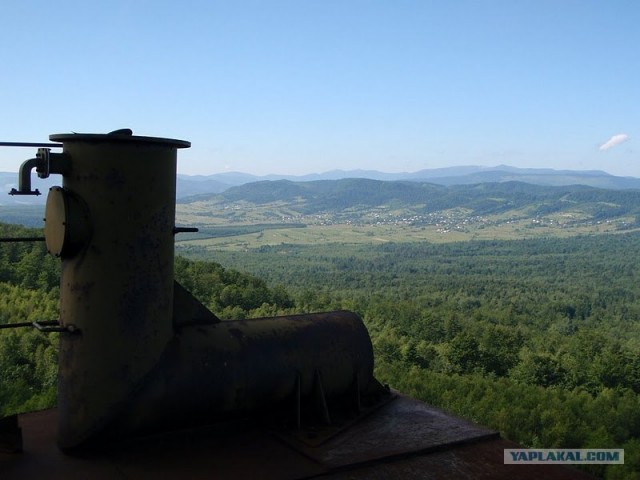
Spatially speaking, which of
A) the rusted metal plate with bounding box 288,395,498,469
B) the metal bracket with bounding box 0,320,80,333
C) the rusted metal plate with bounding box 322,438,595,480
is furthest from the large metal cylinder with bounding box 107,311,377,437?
the rusted metal plate with bounding box 322,438,595,480

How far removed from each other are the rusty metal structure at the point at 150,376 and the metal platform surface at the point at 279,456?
0.04 ft

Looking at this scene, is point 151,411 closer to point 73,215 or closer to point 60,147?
point 73,215

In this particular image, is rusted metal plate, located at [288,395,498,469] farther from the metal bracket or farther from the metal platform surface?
the metal bracket

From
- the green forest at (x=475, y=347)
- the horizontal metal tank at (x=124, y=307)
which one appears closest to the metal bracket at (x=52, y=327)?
the horizontal metal tank at (x=124, y=307)

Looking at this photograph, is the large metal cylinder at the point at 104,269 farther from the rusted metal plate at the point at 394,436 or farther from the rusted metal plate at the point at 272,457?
the rusted metal plate at the point at 394,436

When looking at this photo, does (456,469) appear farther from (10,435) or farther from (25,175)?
(25,175)

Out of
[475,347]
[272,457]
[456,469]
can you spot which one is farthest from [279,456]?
[475,347]

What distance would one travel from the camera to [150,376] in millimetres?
4184

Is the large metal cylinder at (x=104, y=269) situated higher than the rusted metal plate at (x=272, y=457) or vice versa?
the large metal cylinder at (x=104, y=269)

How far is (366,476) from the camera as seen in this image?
4.03 metres

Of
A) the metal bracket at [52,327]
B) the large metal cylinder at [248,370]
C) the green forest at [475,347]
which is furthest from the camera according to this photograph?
the green forest at [475,347]

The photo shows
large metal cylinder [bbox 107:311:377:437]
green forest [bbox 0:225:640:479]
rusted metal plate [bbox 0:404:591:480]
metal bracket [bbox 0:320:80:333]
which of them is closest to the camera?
rusted metal plate [bbox 0:404:591:480]

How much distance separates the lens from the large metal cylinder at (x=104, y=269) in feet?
13.1

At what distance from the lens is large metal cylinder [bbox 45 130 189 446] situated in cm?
399
